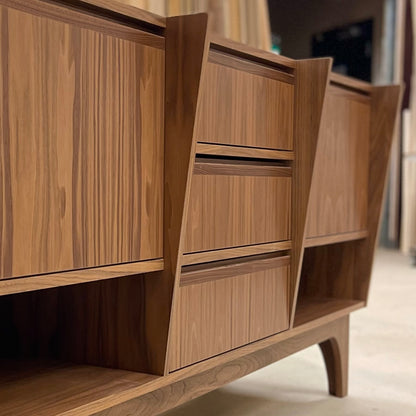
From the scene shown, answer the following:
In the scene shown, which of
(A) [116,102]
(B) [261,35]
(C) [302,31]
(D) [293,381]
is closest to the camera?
(A) [116,102]

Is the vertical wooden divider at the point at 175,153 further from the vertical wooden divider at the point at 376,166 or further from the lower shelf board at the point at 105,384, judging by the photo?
the vertical wooden divider at the point at 376,166

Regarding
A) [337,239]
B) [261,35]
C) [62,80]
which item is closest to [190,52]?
[62,80]

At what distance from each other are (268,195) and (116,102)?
1.67 ft

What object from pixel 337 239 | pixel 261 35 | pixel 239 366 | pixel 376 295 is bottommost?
pixel 376 295

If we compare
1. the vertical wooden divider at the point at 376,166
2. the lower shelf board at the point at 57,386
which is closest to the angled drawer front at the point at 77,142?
the lower shelf board at the point at 57,386

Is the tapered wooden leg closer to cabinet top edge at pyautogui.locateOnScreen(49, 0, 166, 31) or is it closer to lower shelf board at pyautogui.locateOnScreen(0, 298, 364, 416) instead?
lower shelf board at pyautogui.locateOnScreen(0, 298, 364, 416)

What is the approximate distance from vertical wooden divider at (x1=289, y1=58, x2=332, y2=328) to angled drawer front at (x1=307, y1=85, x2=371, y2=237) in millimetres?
33

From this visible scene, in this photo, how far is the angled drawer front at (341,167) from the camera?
5.32 feet

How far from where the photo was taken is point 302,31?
6223mm

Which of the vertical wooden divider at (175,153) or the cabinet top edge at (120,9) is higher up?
the cabinet top edge at (120,9)

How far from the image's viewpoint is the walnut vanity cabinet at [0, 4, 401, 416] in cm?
90

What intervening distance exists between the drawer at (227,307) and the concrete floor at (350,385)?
396 mm

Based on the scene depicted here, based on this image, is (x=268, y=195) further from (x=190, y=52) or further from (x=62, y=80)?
(x=62, y=80)

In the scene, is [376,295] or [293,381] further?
[376,295]
